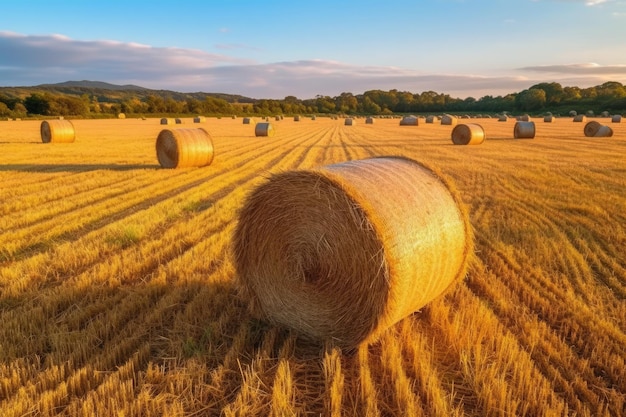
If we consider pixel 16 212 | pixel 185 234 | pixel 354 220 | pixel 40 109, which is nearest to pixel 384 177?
pixel 354 220

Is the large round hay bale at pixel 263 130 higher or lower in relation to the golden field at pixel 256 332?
higher

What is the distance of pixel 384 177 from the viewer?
4.71 m

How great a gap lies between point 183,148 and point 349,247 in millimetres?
11815

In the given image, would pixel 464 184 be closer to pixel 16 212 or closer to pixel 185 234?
pixel 185 234

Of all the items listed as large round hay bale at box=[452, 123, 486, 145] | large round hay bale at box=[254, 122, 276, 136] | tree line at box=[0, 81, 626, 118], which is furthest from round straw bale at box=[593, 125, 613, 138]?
tree line at box=[0, 81, 626, 118]

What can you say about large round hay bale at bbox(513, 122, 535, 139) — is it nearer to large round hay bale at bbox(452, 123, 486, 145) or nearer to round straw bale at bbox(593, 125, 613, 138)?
round straw bale at bbox(593, 125, 613, 138)

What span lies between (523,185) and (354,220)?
9922 millimetres

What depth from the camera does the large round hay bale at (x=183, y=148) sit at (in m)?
15.1

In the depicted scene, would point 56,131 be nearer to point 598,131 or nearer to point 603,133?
point 598,131

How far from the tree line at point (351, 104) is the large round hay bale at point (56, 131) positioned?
4691 cm

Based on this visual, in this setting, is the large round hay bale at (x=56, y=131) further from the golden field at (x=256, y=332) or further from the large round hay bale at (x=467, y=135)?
the large round hay bale at (x=467, y=135)

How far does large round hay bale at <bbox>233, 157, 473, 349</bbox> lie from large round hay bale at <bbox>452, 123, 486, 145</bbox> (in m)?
20.5

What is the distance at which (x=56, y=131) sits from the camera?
25406 mm

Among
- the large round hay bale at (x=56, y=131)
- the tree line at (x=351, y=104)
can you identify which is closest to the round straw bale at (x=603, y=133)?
the large round hay bale at (x=56, y=131)
